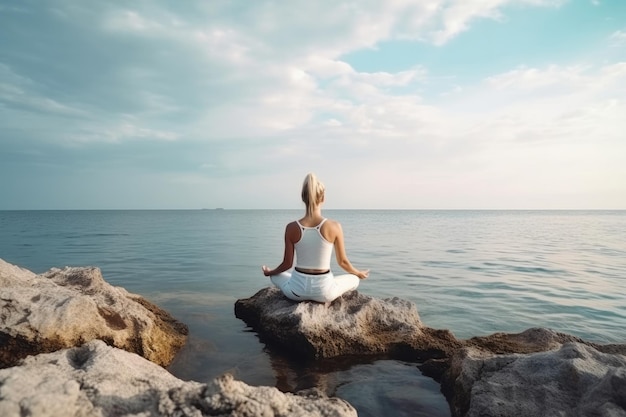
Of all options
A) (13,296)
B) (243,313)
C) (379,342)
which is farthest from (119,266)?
(379,342)

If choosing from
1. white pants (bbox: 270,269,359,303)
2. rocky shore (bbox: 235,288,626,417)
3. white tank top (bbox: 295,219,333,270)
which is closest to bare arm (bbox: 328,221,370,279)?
white tank top (bbox: 295,219,333,270)

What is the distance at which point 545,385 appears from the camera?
3500 millimetres

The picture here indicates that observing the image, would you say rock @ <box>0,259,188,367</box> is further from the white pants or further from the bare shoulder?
the bare shoulder

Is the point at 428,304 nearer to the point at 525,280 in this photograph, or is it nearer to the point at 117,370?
the point at 525,280

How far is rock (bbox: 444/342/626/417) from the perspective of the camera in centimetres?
304

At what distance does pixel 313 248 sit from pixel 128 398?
3690mm

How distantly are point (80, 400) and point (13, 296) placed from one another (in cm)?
280

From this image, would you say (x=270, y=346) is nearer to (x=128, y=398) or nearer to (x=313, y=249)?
(x=313, y=249)

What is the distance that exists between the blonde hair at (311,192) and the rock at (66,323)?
284 cm

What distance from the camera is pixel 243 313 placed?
25.4 ft

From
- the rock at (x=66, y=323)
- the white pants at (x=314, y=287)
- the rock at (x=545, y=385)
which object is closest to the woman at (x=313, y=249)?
the white pants at (x=314, y=287)

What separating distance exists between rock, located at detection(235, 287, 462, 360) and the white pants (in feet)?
0.44

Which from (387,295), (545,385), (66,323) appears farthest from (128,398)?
(387,295)

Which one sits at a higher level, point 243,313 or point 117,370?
point 117,370
